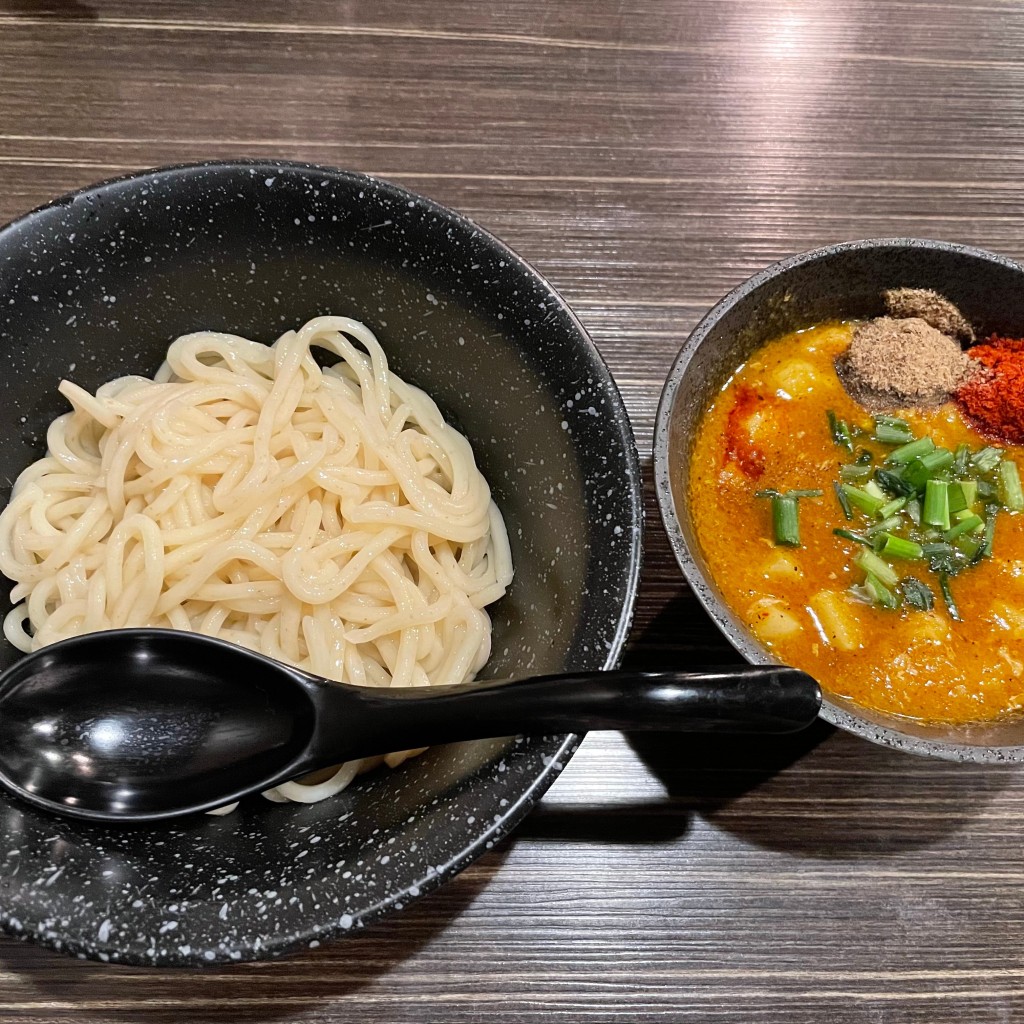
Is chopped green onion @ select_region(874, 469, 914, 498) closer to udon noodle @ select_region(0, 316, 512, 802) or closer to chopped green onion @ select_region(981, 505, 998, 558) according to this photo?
chopped green onion @ select_region(981, 505, 998, 558)

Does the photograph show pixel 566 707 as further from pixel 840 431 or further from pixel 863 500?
pixel 840 431

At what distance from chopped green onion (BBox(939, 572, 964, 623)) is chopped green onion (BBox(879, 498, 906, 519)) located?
0.15 metres

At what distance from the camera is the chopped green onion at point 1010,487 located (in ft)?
5.46

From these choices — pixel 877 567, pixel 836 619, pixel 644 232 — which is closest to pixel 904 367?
pixel 877 567

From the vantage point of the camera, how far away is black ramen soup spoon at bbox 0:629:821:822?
123cm

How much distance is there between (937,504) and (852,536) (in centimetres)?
18

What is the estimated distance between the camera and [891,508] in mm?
1628

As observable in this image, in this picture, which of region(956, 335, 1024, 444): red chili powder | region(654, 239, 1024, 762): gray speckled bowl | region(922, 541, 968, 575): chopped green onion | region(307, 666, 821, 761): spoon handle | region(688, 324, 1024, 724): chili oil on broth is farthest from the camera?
region(956, 335, 1024, 444): red chili powder

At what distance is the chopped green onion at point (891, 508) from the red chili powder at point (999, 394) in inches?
11.8

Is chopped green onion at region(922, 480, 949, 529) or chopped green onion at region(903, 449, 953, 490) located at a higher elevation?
chopped green onion at region(903, 449, 953, 490)

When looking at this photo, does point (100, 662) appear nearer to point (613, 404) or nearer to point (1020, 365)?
point (613, 404)

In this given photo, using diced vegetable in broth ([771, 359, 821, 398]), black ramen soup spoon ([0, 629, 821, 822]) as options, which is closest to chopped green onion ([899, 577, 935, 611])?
diced vegetable in broth ([771, 359, 821, 398])

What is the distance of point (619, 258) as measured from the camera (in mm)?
2197

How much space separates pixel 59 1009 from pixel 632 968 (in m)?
1.03
